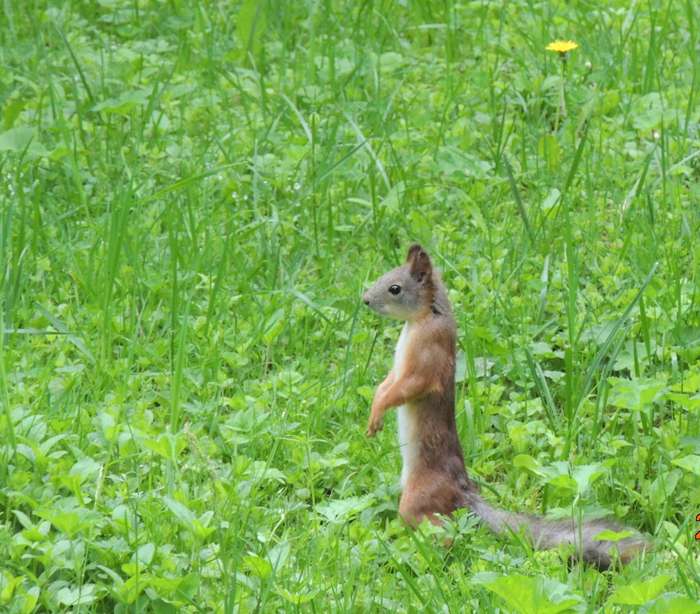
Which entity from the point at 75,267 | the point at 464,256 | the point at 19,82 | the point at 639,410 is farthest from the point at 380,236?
the point at 19,82

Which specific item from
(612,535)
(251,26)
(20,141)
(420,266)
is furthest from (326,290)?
(251,26)

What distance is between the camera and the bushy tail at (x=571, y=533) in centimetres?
402

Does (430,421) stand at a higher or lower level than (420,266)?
lower

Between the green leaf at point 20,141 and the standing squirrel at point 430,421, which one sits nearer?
the standing squirrel at point 430,421


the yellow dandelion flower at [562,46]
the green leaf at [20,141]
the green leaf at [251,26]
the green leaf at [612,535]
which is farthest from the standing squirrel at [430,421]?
the green leaf at [251,26]

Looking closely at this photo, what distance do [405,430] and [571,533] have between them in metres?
0.59

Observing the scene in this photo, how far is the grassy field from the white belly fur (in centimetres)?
13

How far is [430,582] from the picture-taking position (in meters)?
3.89

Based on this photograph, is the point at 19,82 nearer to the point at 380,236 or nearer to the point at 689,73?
the point at 380,236

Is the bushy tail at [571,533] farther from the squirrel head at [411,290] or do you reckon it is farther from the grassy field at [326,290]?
the squirrel head at [411,290]

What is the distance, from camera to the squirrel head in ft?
14.7

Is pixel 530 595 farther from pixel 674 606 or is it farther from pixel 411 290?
pixel 411 290

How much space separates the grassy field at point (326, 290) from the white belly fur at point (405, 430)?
0.13 m

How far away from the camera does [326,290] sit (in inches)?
223
